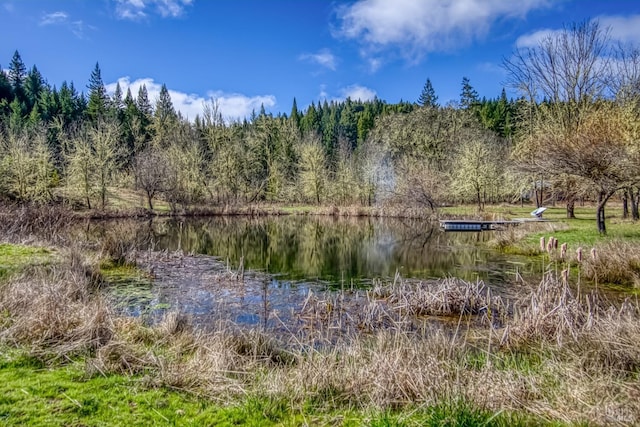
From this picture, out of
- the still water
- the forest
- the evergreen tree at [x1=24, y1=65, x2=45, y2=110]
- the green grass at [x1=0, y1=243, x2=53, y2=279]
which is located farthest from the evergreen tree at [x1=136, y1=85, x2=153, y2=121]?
the green grass at [x1=0, y1=243, x2=53, y2=279]

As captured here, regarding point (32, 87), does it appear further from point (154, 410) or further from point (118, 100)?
point (154, 410)

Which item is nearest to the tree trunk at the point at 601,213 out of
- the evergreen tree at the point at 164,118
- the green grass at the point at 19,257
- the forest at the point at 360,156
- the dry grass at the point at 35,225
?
the forest at the point at 360,156

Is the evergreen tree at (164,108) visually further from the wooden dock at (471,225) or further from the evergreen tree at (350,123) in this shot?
the wooden dock at (471,225)

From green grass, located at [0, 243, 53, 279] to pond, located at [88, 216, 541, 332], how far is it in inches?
105

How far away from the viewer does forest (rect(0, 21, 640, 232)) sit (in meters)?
20.2

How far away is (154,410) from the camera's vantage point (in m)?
4.17

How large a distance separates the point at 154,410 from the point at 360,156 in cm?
5456

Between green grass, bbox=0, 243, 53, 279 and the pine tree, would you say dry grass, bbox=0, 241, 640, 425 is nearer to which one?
green grass, bbox=0, 243, 53, 279

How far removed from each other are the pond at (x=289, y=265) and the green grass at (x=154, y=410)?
420 cm

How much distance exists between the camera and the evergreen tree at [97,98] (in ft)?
224

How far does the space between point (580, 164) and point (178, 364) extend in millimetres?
17939

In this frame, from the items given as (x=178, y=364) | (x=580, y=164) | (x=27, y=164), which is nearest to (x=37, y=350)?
(x=178, y=364)

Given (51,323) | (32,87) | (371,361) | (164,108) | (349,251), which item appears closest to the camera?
(371,361)

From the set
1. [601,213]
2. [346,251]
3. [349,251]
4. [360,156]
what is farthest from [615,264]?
[360,156]
